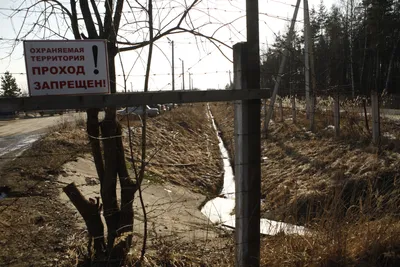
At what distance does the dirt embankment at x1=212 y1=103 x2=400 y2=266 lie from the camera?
129 inches

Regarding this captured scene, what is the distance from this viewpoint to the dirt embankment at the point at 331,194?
129 inches

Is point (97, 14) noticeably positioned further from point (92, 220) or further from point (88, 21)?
point (92, 220)

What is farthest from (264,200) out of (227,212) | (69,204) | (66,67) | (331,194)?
(66,67)

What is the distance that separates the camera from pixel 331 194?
589 cm

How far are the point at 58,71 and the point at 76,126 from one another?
13272mm

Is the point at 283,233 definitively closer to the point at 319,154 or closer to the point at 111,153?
the point at 111,153

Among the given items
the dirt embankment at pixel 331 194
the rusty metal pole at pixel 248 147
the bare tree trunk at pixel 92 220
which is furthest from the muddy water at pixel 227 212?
the bare tree trunk at pixel 92 220

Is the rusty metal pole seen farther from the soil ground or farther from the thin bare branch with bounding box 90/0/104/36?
the thin bare branch with bounding box 90/0/104/36

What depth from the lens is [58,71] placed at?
227 cm

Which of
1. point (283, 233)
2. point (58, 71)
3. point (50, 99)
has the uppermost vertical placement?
point (58, 71)

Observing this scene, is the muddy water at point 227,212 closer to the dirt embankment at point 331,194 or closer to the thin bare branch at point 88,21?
the dirt embankment at point 331,194

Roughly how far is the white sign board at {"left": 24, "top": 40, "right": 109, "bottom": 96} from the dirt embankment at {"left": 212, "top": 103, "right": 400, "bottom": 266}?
87.9 inches

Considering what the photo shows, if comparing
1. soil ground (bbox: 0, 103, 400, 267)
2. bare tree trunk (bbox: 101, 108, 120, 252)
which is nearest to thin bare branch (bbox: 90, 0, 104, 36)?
bare tree trunk (bbox: 101, 108, 120, 252)

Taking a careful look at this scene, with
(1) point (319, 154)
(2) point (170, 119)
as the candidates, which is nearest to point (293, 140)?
(1) point (319, 154)
